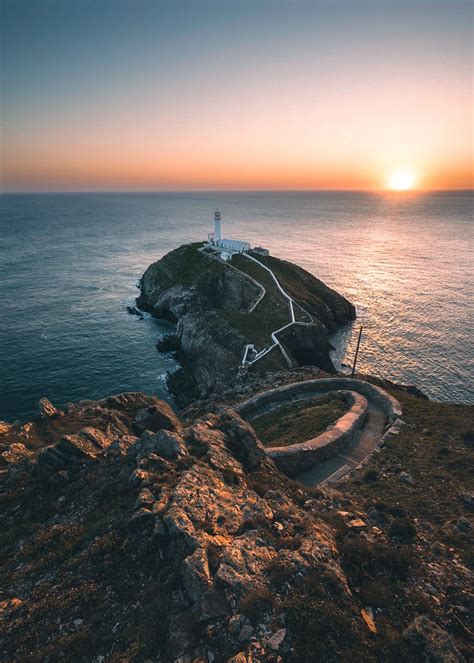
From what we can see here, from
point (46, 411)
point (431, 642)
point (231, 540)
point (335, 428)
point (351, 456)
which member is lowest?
point (351, 456)

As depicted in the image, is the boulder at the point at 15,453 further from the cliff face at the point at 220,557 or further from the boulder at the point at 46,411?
the boulder at the point at 46,411

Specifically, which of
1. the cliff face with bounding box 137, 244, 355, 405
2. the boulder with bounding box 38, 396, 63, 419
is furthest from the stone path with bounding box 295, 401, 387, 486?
the boulder with bounding box 38, 396, 63, 419

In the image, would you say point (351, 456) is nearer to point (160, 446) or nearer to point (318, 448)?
point (318, 448)

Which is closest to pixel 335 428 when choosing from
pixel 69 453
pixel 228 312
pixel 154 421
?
pixel 154 421

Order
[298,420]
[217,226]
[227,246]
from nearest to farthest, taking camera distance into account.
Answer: [298,420] → [227,246] → [217,226]

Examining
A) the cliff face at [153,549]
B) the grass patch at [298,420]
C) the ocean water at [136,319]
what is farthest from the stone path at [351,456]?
the ocean water at [136,319]

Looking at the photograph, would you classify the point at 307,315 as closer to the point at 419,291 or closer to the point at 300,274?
the point at 300,274

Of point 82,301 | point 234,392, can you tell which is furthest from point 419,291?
point 82,301
